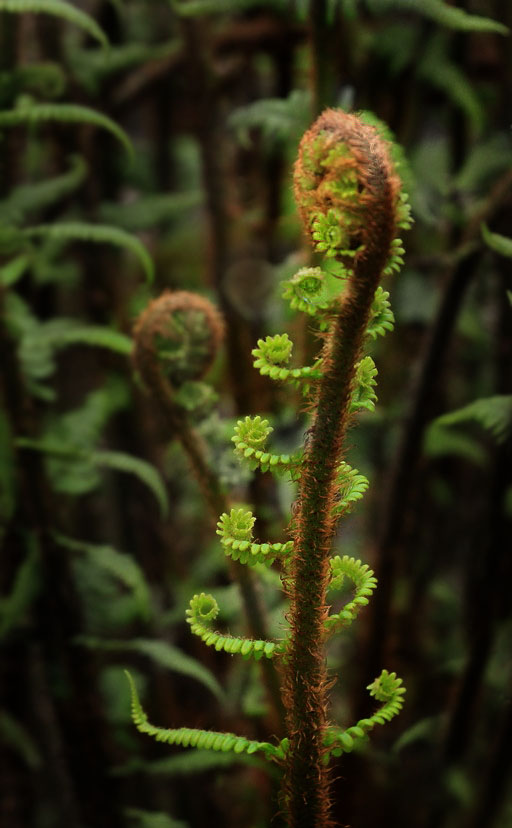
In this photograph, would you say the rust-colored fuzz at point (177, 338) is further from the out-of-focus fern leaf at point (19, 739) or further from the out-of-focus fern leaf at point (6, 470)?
the out-of-focus fern leaf at point (19, 739)

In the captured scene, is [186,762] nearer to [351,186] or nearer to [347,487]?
[347,487]

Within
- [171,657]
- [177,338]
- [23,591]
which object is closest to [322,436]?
[177,338]

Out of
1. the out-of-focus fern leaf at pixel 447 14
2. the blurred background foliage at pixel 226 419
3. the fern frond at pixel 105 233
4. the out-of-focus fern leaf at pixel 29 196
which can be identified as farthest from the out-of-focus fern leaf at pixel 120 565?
the out-of-focus fern leaf at pixel 447 14

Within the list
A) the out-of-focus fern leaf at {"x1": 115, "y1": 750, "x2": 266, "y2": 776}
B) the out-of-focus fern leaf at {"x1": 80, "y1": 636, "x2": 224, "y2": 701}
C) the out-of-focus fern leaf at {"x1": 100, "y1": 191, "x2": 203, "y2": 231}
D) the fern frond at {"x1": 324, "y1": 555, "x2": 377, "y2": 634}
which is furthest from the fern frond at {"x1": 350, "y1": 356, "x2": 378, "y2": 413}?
the out-of-focus fern leaf at {"x1": 100, "y1": 191, "x2": 203, "y2": 231}

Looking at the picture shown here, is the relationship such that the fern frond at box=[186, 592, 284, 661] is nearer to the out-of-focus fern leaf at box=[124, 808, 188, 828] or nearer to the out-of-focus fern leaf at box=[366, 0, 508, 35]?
the out-of-focus fern leaf at box=[124, 808, 188, 828]

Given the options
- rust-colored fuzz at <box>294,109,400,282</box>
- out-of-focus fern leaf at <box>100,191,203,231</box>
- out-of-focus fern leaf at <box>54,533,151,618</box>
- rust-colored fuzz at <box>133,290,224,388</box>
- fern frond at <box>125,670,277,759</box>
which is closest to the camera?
rust-colored fuzz at <box>294,109,400,282</box>
